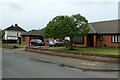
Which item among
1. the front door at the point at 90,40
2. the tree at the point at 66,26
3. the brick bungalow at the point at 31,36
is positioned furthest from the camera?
the brick bungalow at the point at 31,36

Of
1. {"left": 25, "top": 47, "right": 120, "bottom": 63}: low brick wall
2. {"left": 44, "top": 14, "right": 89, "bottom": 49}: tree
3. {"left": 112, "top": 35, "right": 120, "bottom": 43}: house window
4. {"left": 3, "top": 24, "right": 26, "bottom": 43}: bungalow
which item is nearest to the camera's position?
{"left": 25, "top": 47, "right": 120, "bottom": 63}: low brick wall

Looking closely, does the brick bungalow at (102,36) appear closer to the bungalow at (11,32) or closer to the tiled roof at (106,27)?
the tiled roof at (106,27)

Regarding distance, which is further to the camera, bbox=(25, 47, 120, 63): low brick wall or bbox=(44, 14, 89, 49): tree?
bbox=(44, 14, 89, 49): tree

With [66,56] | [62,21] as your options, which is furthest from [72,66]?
[62,21]

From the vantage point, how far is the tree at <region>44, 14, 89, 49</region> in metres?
28.5

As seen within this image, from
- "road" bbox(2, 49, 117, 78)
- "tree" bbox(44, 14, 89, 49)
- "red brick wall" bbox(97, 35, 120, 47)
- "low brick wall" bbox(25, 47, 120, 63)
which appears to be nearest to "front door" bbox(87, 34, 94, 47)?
"red brick wall" bbox(97, 35, 120, 47)

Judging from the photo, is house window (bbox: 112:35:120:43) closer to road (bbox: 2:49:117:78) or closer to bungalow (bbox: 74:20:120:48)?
bungalow (bbox: 74:20:120:48)

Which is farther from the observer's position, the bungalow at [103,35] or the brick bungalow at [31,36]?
the brick bungalow at [31,36]

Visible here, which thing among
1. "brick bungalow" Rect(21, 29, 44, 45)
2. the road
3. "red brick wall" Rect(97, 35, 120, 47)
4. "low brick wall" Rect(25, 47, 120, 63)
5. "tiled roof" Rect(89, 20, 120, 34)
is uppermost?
"tiled roof" Rect(89, 20, 120, 34)

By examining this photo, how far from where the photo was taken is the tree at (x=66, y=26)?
93.4 ft

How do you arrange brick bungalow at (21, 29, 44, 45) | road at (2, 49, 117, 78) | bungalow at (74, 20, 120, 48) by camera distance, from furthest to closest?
brick bungalow at (21, 29, 44, 45) → bungalow at (74, 20, 120, 48) → road at (2, 49, 117, 78)

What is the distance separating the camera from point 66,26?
93.5 feet

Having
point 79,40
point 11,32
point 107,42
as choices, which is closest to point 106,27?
point 107,42

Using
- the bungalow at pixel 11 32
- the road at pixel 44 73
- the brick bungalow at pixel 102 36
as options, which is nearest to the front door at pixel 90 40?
the brick bungalow at pixel 102 36
